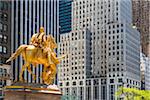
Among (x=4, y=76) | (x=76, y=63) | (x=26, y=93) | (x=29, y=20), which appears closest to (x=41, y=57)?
(x=26, y=93)

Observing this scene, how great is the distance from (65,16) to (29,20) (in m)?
81.5

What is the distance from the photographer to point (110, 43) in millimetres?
146875

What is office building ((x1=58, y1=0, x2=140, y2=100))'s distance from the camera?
470 ft

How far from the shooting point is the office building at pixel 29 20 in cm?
10150

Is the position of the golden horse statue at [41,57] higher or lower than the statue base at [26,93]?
higher

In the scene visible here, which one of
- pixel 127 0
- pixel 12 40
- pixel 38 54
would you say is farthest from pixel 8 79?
pixel 127 0

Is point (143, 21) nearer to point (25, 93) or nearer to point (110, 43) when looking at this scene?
point (110, 43)

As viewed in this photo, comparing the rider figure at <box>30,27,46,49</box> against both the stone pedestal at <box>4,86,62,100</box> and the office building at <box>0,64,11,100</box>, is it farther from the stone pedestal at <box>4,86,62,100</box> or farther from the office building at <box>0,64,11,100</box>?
the office building at <box>0,64,11,100</box>

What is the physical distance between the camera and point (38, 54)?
96.3ft

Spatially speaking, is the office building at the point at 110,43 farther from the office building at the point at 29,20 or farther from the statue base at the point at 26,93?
the statue base at the point at 26,93

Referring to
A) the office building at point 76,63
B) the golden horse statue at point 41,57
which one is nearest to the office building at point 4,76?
the golden horse statue at point 41,57

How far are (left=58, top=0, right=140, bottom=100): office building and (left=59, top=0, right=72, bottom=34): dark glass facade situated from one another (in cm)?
2376

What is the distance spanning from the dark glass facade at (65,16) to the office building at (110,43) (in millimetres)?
23756

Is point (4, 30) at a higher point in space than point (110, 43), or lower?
lower
